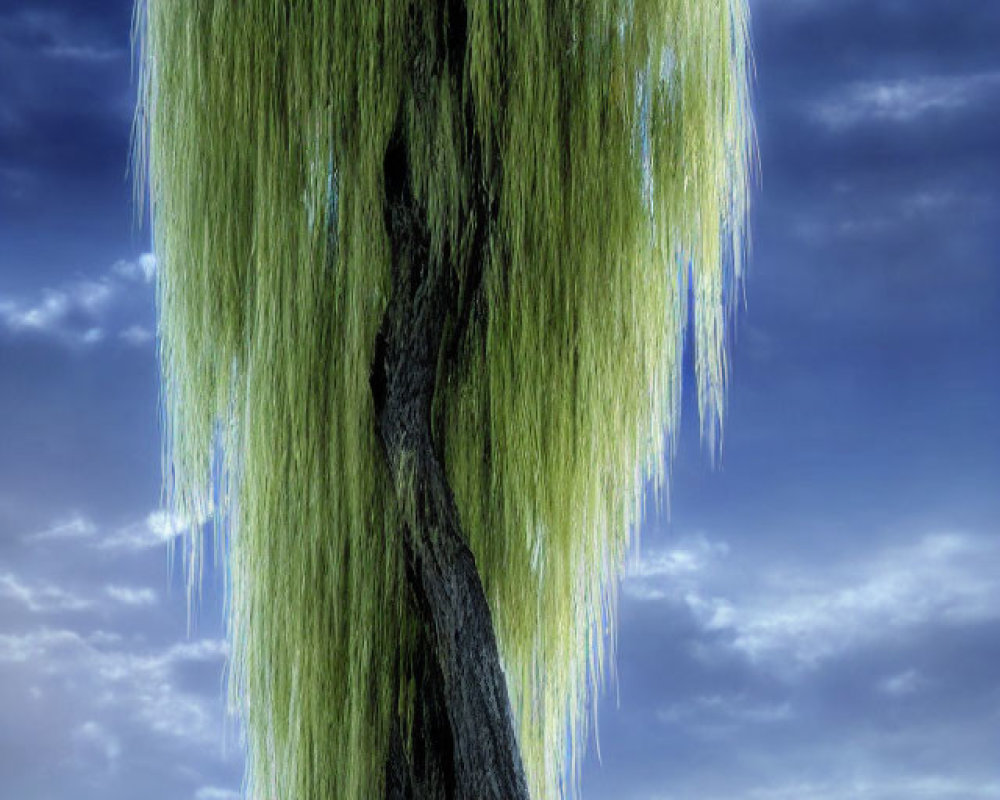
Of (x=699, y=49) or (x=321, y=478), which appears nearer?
(x=321, y=478)

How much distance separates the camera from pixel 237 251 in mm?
3967

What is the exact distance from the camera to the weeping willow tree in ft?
12.4

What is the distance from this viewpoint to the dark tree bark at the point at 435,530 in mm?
3607

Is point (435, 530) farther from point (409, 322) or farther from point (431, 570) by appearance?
point (409, 322)

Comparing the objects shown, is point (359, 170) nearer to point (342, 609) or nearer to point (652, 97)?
point (652, 97)

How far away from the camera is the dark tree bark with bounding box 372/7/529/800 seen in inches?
142

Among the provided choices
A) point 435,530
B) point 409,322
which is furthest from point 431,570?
point 409,322

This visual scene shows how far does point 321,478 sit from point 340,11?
1208 millimetres

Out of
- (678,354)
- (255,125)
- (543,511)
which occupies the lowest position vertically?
(543,511)

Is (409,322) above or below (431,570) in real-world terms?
above

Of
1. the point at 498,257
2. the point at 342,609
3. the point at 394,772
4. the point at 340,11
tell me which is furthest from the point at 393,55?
the point at 394,772

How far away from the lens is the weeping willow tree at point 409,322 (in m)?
3.78

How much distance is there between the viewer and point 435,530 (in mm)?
3693

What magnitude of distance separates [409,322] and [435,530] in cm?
53
